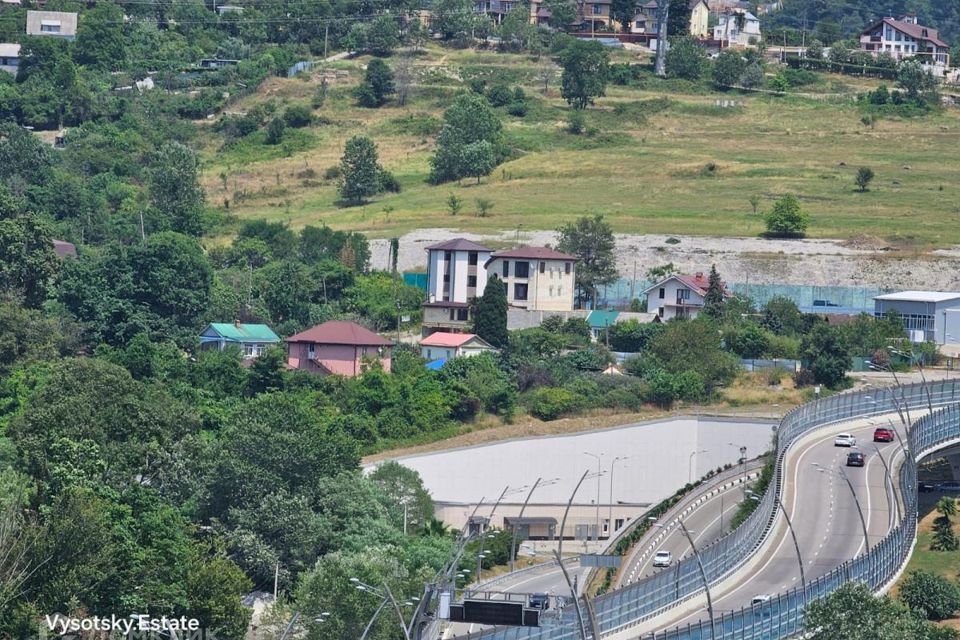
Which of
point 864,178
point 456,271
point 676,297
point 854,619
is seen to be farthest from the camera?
point 864,178

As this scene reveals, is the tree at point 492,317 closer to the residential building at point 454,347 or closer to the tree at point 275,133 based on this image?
the residential building at point 454,347

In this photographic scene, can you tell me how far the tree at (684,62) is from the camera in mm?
179625

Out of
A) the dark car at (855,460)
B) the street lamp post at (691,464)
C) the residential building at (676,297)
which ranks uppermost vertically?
the dark car at (855,460)

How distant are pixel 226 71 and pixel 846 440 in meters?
105

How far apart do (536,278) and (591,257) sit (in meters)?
5.08

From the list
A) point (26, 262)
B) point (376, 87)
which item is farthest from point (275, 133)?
point (26, 262)

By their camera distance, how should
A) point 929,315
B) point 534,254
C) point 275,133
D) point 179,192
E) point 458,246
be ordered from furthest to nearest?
1. point 275,133
2. point 179,192
3. point 458,246
4. point 534,254
5. point 929,315

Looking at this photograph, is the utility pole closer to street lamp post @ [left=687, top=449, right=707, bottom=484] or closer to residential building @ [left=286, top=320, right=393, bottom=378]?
residential building @ [left=286, top=320, right=393, bottom=378]

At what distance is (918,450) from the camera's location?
77562 millimetres

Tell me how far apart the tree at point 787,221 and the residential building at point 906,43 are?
218ft

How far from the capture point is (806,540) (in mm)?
68625

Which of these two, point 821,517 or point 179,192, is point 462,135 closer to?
point 179,192

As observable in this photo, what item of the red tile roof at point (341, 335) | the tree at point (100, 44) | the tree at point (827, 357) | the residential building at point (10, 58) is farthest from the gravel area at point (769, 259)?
the tree at point (100, 44)

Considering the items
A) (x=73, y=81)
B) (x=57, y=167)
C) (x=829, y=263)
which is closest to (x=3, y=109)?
(x=73, y=81)
